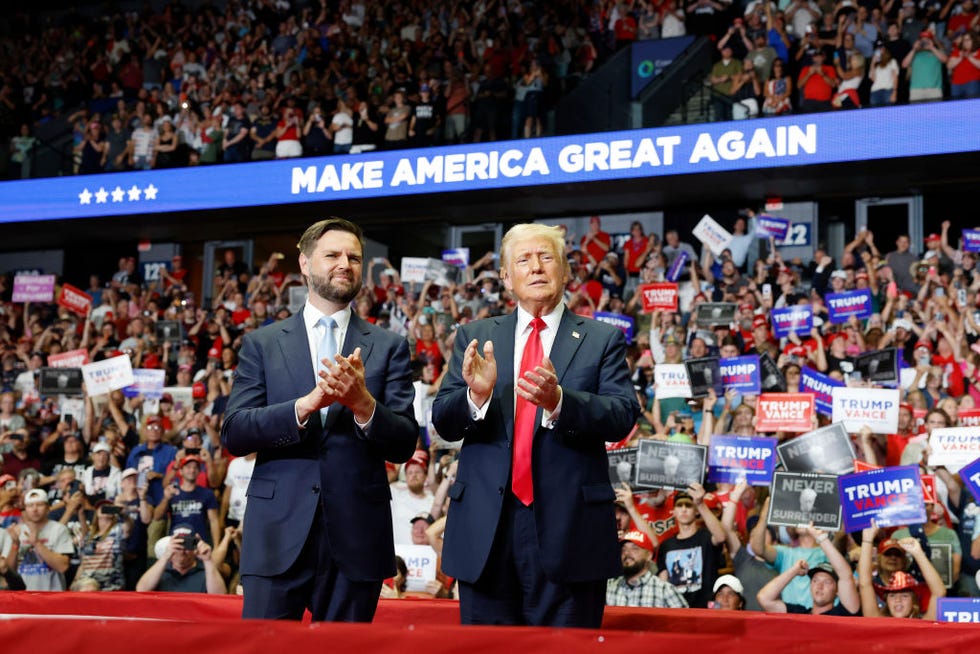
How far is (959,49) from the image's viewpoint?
36.2 feet

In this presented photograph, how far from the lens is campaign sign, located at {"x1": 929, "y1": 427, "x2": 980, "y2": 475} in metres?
6.18

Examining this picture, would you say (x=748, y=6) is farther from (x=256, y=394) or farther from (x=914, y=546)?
(x=256, y=394)

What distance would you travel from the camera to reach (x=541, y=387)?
2590mm

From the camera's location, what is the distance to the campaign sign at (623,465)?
671 cm

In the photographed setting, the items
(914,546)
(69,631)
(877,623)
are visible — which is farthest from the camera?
(914,546)

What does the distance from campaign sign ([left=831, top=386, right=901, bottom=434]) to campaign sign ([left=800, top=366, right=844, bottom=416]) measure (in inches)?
18.7

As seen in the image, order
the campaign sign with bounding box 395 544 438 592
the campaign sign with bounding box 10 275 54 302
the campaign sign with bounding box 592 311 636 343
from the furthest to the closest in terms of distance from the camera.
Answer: the campaign sign with bounding box 10 275 54 302
the campaign sign with bounding box 592 311 636 343
the campaign sign with bounding box 395 544 438 592

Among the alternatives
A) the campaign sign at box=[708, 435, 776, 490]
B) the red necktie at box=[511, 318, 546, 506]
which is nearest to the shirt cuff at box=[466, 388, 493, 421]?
the red necktie at box=[511, 318, 546, 506]

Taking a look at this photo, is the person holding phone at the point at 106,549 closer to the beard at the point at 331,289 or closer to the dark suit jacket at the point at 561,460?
the beard at the point at 331,289

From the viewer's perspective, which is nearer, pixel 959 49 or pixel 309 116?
pixel 959 49

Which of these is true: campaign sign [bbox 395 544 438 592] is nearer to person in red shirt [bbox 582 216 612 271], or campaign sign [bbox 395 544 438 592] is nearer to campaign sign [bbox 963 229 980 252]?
campaign sign [bbox 963 229 980 252]

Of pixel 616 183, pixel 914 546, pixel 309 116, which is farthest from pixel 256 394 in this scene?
pixel 309 116

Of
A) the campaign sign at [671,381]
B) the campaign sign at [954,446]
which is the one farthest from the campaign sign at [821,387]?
the campaign sign at [954,446]

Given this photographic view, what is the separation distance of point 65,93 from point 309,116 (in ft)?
17.7
